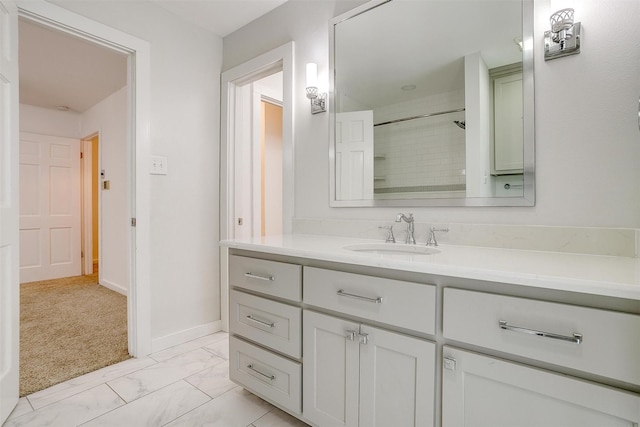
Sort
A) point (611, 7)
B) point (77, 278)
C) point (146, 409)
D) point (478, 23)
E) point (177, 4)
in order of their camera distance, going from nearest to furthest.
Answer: point (611, 7), point (478, 23), point (146, 409), point (177, 4), point (77, 278)

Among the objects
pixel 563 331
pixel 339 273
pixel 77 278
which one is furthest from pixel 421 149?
pixel 77 278

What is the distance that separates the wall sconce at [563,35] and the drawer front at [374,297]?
3.46 ft

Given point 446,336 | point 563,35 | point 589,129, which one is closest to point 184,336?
point 446,336

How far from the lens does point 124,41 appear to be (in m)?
2.04

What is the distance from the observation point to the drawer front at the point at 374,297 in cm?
102

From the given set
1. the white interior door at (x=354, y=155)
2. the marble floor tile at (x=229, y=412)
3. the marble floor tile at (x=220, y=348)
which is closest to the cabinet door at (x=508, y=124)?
the white interior door at (x=354, y=155)

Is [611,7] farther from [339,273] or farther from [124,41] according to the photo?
[124,41]

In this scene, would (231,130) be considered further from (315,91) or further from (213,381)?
(213,381)

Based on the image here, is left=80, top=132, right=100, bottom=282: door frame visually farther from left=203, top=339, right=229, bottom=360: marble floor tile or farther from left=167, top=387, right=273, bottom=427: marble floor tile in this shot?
left=167, top=387, right=273, bottom=427: marble floor tile

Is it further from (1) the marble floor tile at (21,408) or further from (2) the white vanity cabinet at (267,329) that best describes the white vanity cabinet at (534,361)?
(1) the marble floor tile at (21,408)

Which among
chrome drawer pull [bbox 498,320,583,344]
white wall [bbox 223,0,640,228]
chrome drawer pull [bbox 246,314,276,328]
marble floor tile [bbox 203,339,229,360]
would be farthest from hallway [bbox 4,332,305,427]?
white wall [bbox 223,0,640,228]

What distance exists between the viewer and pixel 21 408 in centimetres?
158

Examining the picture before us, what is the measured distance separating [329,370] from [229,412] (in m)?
0.65

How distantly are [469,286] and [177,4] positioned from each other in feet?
8.22
